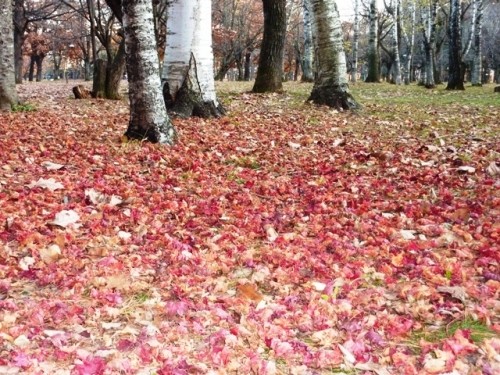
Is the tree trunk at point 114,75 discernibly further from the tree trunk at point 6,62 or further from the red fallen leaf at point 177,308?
the red fallen leaf at point 177,308

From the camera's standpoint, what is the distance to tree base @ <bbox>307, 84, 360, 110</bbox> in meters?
10.8

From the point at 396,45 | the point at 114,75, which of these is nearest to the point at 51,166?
the point at 114,75

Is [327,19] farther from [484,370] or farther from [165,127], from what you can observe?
[484,370]

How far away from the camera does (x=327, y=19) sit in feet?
34.7

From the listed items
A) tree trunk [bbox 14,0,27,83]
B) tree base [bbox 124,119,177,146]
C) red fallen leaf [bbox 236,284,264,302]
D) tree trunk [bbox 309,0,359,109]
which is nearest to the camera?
red fallen leaf [bbox 236,284,264,302]

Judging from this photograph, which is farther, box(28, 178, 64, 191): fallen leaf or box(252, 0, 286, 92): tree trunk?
box(252, 0, 286, 92): tree trunk

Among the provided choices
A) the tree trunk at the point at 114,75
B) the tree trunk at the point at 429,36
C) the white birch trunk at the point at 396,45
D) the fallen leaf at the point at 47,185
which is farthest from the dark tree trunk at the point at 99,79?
the white birch trunk at the point at 396,45

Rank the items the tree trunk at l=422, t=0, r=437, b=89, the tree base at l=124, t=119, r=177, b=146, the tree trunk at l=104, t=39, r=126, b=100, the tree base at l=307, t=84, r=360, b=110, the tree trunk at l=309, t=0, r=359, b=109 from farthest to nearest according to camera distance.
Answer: the tree trunk at l=422, t=0, r=437, b=89 → the tree trunk at l=104, t=39, r=126, b=100 → the tree base at l=307, t=84, r=360, b=110 → the tree trunk at l=309, t=0, r=359, b=109 → the tree base at l=124, t=119, r=177, b=146

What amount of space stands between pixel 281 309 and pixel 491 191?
3095mm

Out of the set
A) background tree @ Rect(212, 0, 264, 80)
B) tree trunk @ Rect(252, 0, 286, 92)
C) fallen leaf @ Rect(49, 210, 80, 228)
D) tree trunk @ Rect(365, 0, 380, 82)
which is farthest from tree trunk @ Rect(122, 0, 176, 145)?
background tree @ Rect(212, 0, 264, 80)

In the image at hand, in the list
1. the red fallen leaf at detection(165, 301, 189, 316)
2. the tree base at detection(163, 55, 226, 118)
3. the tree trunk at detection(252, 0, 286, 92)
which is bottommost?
the red fallen leaf at detection(165, 301, 189, 316)

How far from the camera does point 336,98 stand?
1080cm

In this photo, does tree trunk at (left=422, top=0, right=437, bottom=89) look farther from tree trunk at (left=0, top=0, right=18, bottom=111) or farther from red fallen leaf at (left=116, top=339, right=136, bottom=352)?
red fallen leaf at (left=116, top=339, right=136, bottom=352)

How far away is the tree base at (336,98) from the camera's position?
35.3ft
